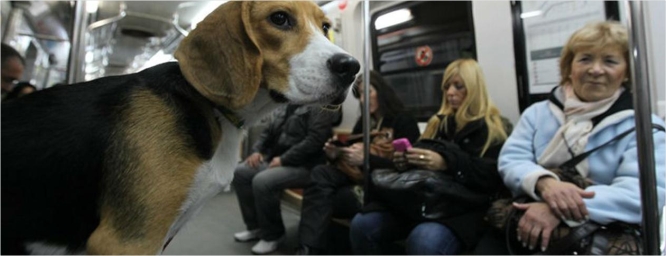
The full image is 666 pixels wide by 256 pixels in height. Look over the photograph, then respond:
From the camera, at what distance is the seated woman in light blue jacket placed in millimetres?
1145

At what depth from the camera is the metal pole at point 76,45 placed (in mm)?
1041

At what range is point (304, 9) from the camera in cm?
74

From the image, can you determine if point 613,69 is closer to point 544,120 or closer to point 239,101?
point 544,120

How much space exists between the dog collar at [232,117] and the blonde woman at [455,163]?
3.21ft

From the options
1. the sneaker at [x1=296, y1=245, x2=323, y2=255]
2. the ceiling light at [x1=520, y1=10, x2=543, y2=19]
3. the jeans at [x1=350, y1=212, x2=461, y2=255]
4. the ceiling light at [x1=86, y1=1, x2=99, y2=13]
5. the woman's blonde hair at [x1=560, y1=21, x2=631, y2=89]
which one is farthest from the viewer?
the sneaker at [x1=296, y1=245, x2=323, y2=255]

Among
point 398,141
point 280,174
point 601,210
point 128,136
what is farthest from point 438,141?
point 128,136

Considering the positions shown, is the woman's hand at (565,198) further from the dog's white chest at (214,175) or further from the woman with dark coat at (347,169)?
the dog's white chest at (214,175)

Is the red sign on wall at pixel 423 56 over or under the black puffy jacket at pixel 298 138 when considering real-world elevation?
over

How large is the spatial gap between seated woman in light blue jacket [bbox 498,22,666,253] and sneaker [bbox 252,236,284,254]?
3.65ft

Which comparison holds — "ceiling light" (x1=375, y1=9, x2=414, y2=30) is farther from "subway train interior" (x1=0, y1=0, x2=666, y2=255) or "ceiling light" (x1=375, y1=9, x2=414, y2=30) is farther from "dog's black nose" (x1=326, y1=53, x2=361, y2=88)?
"dog's black nose" (x1=326, y1=53, x2=361, y2=88)

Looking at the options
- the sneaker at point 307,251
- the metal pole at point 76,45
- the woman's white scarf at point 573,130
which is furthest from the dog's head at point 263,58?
the sneaker at point 307,251

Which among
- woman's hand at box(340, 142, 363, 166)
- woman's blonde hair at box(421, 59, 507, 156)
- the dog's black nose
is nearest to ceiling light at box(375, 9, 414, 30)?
woman's blonde hair at box(421, 59, 507, 156)

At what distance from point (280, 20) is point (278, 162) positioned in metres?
1.37

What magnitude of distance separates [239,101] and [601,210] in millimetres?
1088
